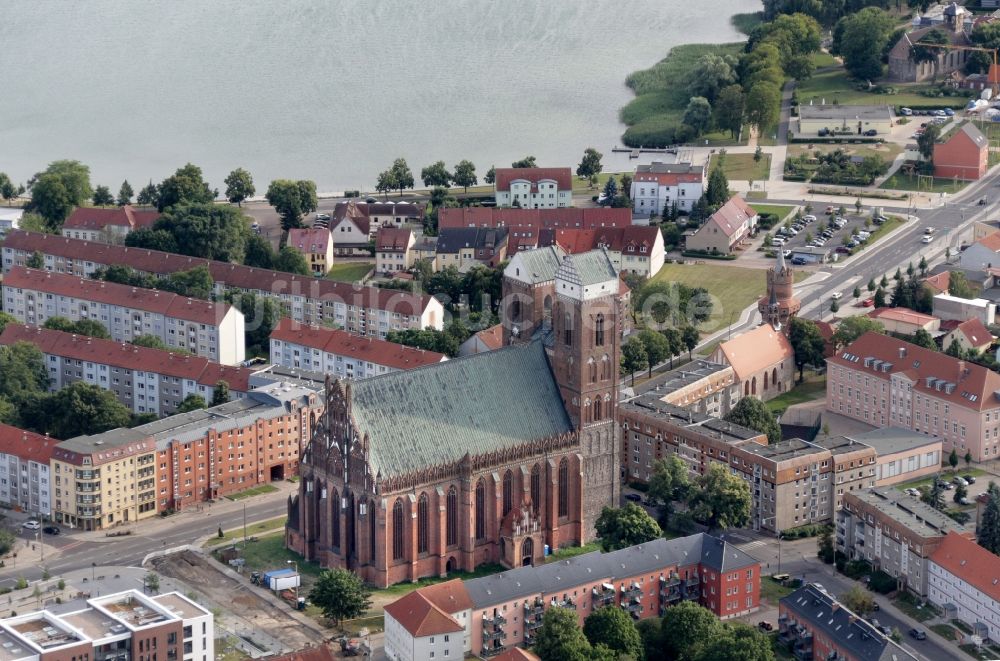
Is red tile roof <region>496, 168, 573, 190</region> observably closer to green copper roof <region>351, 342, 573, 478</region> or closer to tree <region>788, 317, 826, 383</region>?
tree <region>788, 317, 826, 383</region>

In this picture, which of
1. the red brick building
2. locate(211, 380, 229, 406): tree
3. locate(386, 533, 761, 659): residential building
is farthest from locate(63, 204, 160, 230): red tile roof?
locate(386, 533, 761, 659): residential building

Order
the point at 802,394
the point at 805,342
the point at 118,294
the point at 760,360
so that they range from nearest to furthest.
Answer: the point at 760,360, the point at 802,394, the point at 805,342, the point at 118,294

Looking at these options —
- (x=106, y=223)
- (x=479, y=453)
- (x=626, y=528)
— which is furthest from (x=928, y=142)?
(x=479, y=453)

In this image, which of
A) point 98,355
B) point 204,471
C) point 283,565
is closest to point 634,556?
point 283,565

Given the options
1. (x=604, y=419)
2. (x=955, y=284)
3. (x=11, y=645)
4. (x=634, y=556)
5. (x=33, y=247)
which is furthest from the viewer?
(x=33, y=247)

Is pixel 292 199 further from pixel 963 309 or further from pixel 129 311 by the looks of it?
pixel 963 309

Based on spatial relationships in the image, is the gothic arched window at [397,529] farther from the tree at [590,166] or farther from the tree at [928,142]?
the tree at [928,142]

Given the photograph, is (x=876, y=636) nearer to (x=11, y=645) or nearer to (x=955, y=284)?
(x=11, y=645)
